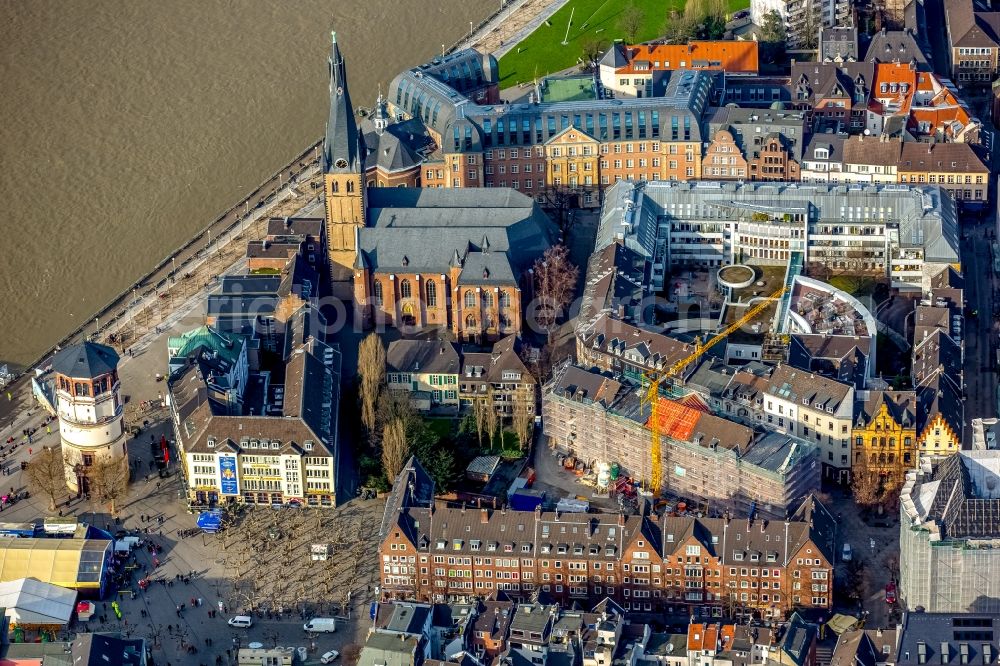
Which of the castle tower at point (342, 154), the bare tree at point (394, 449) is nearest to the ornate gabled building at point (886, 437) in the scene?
the bare tree at point (394, 449)

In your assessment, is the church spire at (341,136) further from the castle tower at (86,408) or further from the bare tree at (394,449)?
the bare tree at (394,449)

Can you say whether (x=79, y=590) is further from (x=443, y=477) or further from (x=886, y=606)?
(x=886, y=606)

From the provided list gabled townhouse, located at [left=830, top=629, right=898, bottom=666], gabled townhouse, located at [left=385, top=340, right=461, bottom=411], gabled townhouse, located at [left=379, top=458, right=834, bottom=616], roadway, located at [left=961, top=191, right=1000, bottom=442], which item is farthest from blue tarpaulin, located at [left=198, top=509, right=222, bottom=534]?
roadway, located at [left=961, top=191, right=1000, bottom=442]

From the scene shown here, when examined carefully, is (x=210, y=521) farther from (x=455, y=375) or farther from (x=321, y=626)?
(x=455, y=375)

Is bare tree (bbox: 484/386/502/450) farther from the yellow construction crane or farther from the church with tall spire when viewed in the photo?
the church with tall spire

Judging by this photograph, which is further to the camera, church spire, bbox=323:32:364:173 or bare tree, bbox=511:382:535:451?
church spire, bbox=323:32:364:173

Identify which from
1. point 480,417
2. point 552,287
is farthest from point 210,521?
point 552,287
